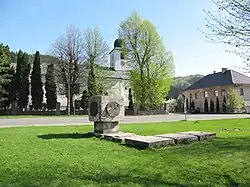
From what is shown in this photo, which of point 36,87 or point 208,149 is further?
point 36,87

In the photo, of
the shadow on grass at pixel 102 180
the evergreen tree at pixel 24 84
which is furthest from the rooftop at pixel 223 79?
the shadow on grass at pixel 102 180

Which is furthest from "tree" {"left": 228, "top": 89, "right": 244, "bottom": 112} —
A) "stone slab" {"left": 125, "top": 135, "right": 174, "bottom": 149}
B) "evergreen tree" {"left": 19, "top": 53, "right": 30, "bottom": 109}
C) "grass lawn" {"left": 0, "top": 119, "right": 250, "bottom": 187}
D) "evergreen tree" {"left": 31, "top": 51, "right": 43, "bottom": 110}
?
"stone slab" {"left": 125, "top": 135, "right": 174, "bottom": 149}

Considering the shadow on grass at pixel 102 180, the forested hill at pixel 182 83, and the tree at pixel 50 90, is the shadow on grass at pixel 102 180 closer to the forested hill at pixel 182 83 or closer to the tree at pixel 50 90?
the tree at pixel 50 90

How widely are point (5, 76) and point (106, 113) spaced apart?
36167 mm

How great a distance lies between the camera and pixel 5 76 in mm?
43469

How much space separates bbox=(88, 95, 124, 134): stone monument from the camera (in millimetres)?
11594

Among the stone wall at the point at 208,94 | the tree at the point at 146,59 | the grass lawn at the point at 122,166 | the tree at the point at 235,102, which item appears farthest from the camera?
the stone wall at the point at 208,94

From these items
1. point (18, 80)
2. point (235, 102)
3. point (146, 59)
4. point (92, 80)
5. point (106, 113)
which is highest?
point (146, 59)

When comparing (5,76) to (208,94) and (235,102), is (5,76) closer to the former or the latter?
(235,102)

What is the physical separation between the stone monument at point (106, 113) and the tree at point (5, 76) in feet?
111

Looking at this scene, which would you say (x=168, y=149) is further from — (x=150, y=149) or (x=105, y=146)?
(x=105, y=146)

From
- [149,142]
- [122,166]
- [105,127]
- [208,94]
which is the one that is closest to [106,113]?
[105,127]

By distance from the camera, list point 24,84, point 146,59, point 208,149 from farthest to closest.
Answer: point 24,84 → point 146,59 → point 208,149

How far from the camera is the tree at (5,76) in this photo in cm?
4278
